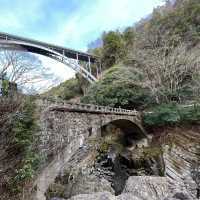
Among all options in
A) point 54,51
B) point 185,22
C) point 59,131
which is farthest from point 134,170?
point 185,22

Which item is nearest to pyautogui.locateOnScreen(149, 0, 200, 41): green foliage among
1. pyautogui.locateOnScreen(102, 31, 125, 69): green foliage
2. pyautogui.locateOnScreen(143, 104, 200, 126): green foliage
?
pyautogui.locateOnScreen(102, 31, 125, 69): green foliage

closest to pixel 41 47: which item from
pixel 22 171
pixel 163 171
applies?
pixel 163 171

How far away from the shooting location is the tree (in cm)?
643

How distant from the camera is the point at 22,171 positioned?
5719 millimetres

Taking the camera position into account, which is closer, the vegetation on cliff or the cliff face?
the vegetation on cliff

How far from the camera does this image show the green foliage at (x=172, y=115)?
1641 centimetres

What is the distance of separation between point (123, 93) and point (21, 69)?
15724mm

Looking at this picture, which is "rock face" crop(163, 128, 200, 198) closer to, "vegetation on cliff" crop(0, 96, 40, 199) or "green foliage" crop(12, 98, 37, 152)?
"vegetation on cliff" crop(0, 96, 40, 199)

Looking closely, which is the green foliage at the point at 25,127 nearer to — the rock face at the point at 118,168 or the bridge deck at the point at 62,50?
the rock face at the point at 118,168

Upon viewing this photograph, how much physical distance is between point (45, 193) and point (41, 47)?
21979mm

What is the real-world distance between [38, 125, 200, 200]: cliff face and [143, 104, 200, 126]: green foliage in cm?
65

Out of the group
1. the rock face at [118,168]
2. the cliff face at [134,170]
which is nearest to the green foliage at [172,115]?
the cliff face at [134,170]

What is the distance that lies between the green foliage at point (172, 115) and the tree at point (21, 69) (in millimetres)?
12328

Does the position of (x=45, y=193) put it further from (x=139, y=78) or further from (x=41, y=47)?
(x=41, y=47)
